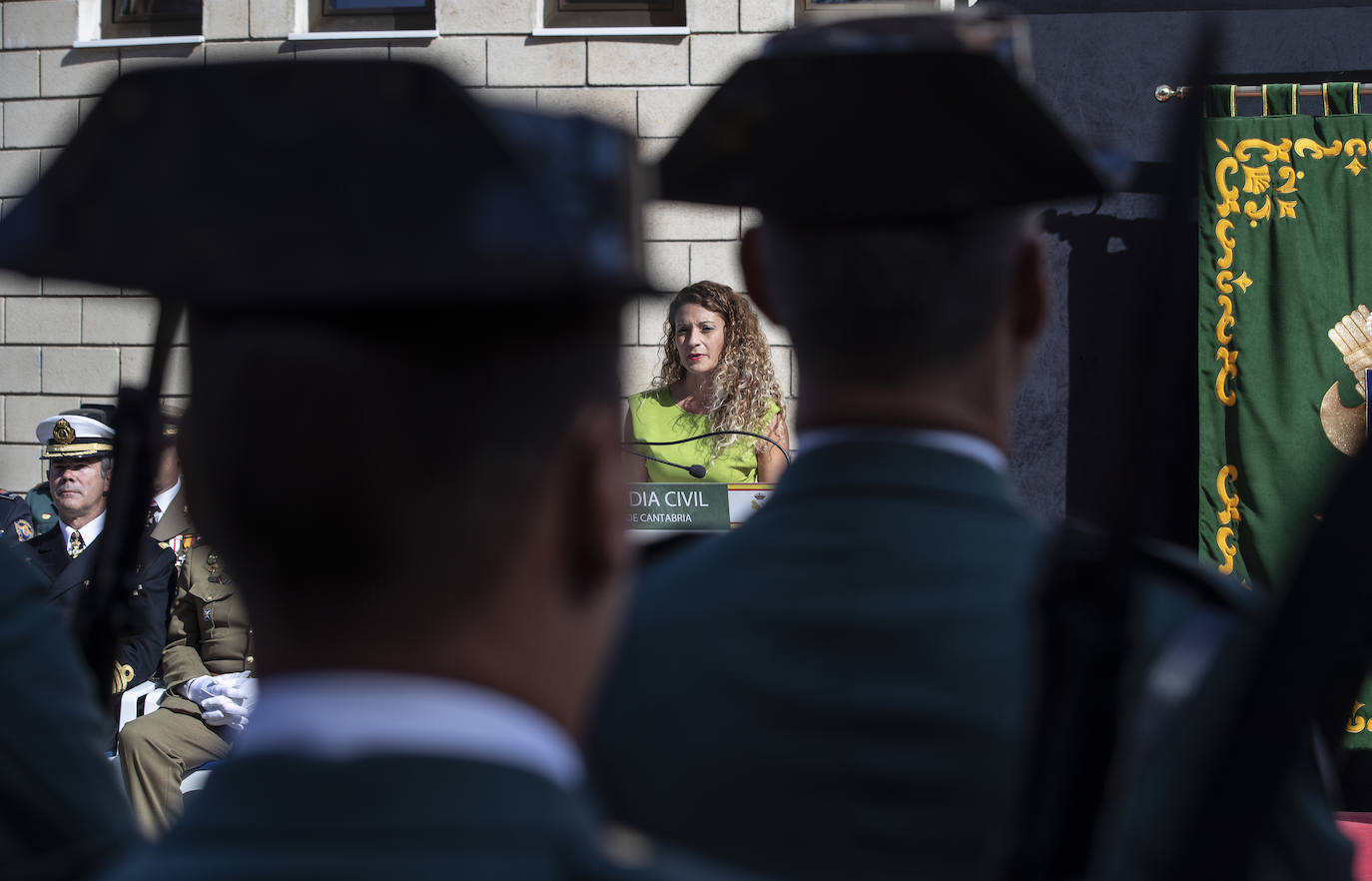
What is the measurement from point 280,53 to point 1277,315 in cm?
467

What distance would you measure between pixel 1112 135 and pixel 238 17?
4355mm

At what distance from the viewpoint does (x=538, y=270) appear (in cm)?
59

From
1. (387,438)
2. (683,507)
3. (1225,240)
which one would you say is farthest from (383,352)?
(1225,240)

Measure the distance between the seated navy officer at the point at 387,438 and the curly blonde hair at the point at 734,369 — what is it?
10.5 feet

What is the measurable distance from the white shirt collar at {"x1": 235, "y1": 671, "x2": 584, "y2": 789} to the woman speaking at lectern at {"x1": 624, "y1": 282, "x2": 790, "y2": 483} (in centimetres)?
306

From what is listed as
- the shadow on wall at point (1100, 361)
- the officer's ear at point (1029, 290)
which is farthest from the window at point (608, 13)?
the officer's ear at point (1029, 290)

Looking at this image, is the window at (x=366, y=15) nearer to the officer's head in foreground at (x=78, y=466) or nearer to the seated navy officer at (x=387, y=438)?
the officer's head in foreground at (x=78, y=466)

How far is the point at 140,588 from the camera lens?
13.9 feet

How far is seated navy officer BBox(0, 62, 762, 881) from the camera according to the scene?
570mm

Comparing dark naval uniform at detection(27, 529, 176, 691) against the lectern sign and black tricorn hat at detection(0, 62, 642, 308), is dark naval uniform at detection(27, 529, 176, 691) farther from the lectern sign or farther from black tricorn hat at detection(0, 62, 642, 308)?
black tricorn hat at detection(0, 62, 642, 308)

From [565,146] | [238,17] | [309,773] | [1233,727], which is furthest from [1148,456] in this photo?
[238,17]

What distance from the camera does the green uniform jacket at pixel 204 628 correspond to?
13.6 ft

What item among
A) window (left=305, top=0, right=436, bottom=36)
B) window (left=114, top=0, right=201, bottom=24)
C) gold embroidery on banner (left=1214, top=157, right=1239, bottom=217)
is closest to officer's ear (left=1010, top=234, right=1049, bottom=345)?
gold embroidery on banner (left=1214, top=157, right=1239, bottom=217)

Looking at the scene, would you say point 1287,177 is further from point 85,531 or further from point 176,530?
point 85,531
